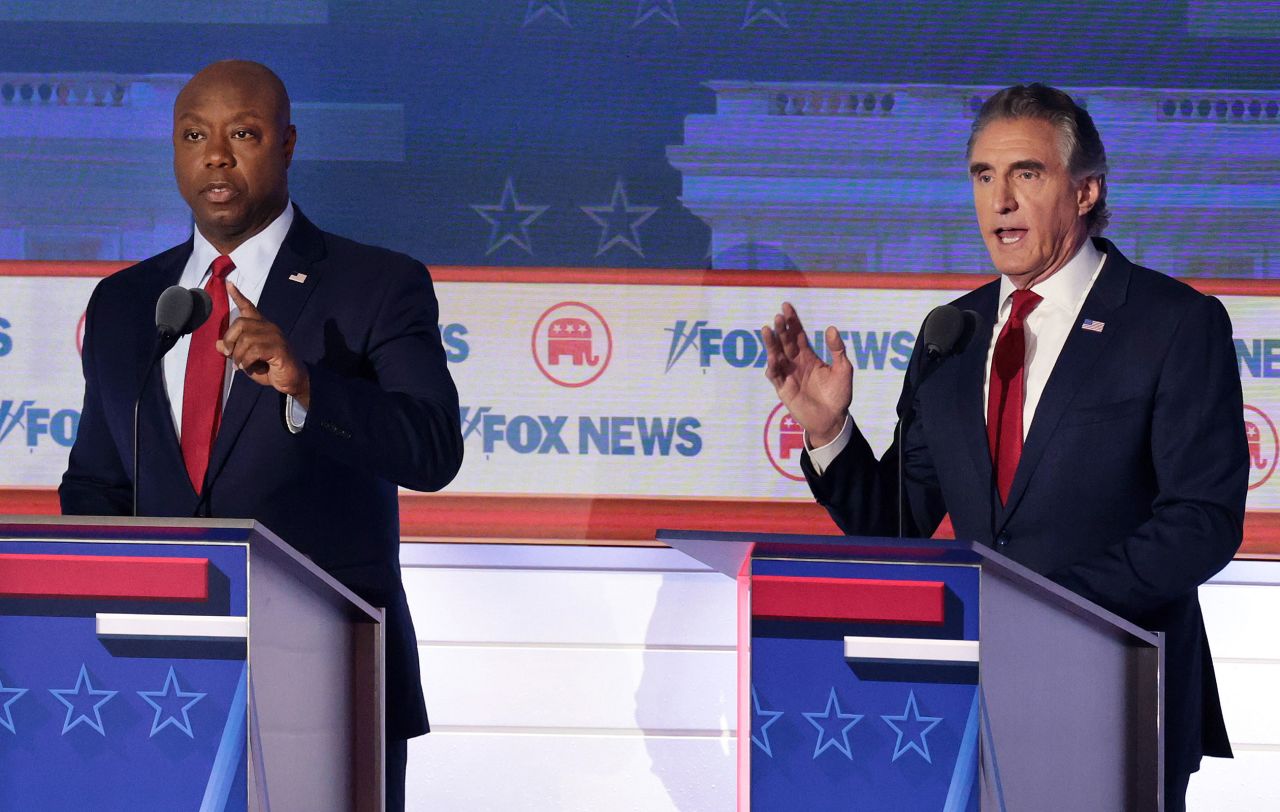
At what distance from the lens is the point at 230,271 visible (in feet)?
8.09

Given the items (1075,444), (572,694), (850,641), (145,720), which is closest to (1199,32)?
(1075,444)

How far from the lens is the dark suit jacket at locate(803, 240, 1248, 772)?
219 cm

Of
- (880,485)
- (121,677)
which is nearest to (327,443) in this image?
(121,677)

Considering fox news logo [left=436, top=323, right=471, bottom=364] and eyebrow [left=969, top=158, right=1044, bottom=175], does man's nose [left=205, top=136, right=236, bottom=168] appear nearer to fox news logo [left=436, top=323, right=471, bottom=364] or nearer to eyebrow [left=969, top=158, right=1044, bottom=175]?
fox news logo [left=436, top=323, right=471, bottom=364]

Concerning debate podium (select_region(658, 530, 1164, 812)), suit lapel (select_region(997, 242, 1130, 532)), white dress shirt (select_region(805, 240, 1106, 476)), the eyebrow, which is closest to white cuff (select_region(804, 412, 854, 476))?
white dress shirt (select_region(805, 240, 1106, 476))

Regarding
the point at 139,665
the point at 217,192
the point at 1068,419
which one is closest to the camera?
the point at 139,665

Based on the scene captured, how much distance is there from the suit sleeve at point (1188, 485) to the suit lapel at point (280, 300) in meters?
1.25

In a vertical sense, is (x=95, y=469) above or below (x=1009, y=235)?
below

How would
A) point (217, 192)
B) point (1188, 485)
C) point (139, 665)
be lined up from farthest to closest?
point (217, 192) < point (1188, 485) < point (139, 665)

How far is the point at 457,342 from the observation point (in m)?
3.47

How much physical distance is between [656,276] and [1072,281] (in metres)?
1.17

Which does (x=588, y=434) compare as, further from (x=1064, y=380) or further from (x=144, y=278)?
(x=1064, y=380)

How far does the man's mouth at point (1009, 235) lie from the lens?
8.41 feet

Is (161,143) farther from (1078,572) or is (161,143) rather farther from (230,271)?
(1078,572)
